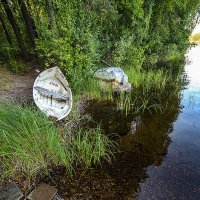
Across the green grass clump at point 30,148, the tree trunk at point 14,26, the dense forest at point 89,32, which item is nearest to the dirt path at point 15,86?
the dense forest at point 89,32

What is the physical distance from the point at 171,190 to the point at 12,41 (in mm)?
9213

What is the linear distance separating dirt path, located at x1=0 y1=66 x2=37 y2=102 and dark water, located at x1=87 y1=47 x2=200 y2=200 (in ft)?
6.20

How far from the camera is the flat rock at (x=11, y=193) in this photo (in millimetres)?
2785

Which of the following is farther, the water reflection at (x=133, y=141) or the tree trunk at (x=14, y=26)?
the tree trunk at (x=14, y=26)

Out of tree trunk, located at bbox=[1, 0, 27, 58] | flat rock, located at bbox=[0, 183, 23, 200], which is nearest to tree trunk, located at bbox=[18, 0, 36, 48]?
tree trunk, located at bbox=[1, 0, 27, 58]

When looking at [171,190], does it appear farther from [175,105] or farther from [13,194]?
[175,105]

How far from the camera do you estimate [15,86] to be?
6.46 metres

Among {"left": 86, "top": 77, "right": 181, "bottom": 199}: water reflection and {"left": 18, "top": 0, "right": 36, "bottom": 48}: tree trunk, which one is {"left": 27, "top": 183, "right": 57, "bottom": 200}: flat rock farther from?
{"left": 18, "top": 0, "right": 36, "bottom": 48}: tree trunk

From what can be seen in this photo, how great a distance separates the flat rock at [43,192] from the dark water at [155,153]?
0.90 metres

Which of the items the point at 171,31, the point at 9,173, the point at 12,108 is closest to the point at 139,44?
the point at 171,31

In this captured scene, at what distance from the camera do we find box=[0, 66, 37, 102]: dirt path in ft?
18.5

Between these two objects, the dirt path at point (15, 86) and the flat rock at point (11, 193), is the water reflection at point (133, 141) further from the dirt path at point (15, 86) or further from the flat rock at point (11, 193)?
the dirt path at point (15, 86)

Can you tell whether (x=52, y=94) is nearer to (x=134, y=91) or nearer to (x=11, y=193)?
(x=11, y=193)

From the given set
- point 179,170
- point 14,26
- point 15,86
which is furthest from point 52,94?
point 14,26
